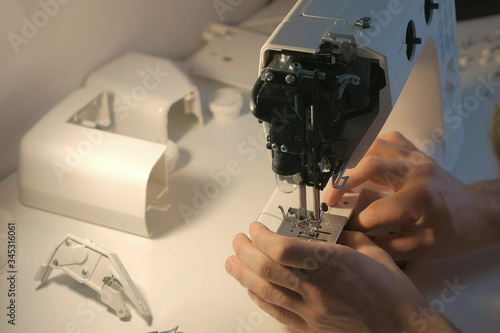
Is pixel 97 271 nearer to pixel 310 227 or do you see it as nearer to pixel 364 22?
pixel 310 227

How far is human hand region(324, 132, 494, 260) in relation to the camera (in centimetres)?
139

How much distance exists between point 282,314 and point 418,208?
332 millimetres

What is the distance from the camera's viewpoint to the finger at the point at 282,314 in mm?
1317

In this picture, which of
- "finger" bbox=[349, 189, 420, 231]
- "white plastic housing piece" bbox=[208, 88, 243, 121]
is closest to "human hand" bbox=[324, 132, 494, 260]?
"finger" bbox=[349, 189, 420, 231]

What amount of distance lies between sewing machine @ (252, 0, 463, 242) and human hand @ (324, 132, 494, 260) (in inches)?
2.3

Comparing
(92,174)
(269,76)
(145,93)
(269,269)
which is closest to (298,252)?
(269,269)

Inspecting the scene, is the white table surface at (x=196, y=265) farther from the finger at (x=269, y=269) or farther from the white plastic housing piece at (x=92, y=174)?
the finger at (x=269, y=269)

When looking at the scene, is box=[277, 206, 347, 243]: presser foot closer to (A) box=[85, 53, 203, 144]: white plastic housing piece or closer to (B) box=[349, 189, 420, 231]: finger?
(B) box=[349, 189, 420, 231]: finger

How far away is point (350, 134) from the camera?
50.1 inches

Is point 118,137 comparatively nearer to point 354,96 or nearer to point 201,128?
point 201,128

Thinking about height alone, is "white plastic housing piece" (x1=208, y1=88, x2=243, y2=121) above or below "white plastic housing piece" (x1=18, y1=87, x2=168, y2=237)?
below

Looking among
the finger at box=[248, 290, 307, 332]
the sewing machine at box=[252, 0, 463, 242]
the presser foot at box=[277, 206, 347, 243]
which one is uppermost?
the sewing machine at box=[252, 0, 463, 242]

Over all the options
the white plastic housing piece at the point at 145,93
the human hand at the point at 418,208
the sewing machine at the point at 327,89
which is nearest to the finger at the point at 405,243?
the human hand at the point at 418,208

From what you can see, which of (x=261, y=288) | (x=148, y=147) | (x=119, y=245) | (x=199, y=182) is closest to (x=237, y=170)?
(x=199, y=182)
